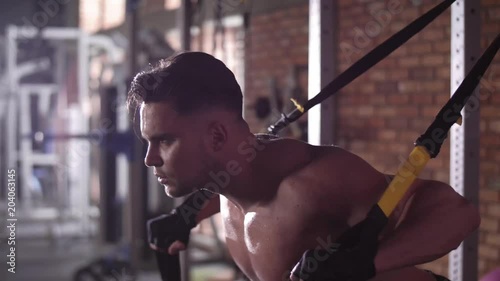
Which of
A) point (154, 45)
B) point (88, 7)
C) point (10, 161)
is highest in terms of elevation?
point (88, 7)

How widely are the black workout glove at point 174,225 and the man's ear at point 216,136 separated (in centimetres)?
36

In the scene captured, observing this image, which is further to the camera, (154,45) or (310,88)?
(154,45)

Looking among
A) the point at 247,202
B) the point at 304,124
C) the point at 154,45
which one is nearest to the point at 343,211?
the point at 247,202

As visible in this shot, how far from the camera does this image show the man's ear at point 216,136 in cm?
103

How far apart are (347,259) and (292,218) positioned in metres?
0.25

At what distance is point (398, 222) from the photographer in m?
1.03

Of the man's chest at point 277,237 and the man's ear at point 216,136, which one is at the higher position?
the man's ear at point 216,136

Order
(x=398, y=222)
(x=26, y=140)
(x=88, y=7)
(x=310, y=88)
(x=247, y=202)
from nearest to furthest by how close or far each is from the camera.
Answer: (x=398, y=222), (x=247, y=202), (x=310, y=88), (x=26, y=140), (x=88, y=7)

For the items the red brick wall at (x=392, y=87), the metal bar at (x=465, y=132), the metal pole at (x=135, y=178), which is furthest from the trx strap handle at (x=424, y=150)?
Result: the metal pole at (x=135, y=178)

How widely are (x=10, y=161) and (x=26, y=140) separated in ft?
0.96

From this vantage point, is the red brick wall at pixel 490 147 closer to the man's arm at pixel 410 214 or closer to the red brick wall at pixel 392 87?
the red brick wall at pixel 392 87

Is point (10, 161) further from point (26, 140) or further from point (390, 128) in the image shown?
point (390, 128)

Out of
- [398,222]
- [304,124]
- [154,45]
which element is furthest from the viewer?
[154,45]

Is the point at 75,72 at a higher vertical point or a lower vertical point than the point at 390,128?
higher
